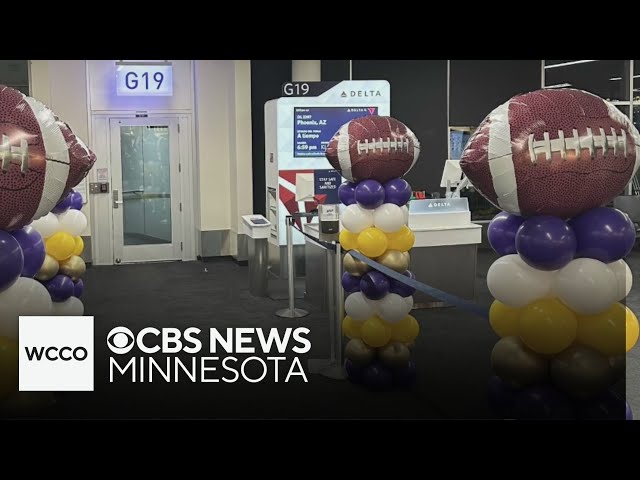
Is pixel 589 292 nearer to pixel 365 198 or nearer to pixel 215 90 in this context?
pixel 365 198

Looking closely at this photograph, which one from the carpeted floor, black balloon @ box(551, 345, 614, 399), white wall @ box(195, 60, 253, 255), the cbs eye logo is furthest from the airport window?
black balloon @ box(551, 345, 614, 399)

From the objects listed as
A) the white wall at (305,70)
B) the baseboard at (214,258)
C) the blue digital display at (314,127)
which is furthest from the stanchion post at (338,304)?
the baseboard at (214,258)

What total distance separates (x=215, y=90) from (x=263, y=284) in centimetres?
308

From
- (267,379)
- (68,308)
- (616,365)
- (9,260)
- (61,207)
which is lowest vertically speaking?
(267,379)

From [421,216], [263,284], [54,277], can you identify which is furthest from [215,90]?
[54,277]

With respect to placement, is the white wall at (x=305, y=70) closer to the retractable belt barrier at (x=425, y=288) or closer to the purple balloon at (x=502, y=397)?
the retractable belt barrier at (x=425, y=288)

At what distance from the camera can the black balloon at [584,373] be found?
104 inches

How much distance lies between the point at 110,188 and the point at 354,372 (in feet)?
17.9

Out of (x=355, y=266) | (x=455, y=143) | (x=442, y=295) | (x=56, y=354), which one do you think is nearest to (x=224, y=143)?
(x=455, y=143)

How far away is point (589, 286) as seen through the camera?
263cm

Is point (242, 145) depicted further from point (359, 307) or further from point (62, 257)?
point (359, 307)

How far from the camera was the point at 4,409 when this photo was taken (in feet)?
9.72

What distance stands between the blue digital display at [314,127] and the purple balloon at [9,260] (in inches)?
210

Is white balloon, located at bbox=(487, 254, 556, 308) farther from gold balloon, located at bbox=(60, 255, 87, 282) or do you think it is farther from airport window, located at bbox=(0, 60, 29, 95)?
airport window, located at bbox=(0, 60, 29, 95)
